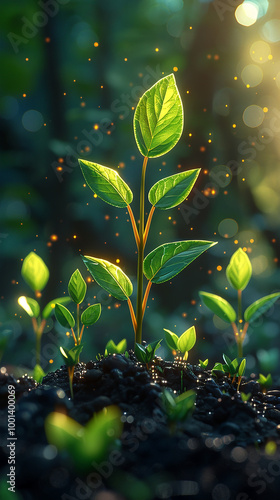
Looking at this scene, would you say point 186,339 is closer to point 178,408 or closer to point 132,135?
point 178,408

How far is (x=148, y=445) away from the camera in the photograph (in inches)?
18.0

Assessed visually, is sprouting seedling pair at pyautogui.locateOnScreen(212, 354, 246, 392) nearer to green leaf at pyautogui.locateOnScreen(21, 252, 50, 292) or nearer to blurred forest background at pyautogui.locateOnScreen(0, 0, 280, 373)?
green leaf at pyautogui.locateOnScreen(21, 252, 50, 292)

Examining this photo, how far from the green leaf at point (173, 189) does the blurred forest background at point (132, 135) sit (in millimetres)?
519

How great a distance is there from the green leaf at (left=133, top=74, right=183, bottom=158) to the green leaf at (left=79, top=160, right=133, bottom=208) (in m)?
0.07

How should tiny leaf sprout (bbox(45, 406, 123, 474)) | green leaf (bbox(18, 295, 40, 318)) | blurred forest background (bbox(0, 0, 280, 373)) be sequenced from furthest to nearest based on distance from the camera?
blurred forest background (bbox(0, 0, 280, 373)), green leaf (bbox(18, 295, 40, 318)), tiny leaf sprout (bbox(45, 406, 123, 474))

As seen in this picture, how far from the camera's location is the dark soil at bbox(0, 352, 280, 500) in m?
0.39

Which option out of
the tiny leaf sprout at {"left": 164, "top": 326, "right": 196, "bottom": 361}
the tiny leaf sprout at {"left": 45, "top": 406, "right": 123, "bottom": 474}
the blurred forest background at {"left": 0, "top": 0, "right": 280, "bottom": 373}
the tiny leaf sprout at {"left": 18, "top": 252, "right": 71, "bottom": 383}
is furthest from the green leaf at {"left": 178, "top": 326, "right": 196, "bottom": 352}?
the blurred forest background at {"left": 0, "top": 0, "right": 280, "bottom": 373}

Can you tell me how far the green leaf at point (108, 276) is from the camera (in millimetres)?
729

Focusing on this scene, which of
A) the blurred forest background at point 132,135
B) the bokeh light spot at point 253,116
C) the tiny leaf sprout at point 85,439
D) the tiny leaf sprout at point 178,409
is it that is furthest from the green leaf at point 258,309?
the bokeh light spot at point 253,116

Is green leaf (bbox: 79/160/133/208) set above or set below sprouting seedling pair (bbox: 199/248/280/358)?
above

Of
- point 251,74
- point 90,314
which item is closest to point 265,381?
point 90,314

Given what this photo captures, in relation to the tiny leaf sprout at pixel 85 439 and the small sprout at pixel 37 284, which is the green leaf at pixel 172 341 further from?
the tiny leaf sprout at pixel 85 439

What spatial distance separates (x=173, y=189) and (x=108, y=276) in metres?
0.18

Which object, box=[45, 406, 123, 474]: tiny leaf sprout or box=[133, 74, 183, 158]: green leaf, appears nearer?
box=[45, 406, 123, 474]: tiny leaf sprout
